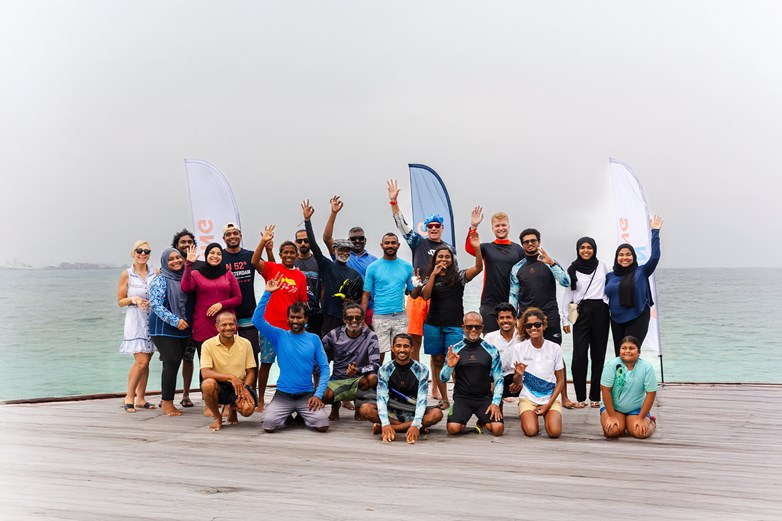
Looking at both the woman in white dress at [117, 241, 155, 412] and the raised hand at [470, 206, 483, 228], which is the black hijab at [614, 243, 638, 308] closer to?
the raised hand at [470, 206, 483, 228]

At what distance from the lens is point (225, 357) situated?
19.5 ft

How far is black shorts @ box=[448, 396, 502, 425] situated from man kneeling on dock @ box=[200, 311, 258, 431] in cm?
153

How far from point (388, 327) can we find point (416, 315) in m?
0.57

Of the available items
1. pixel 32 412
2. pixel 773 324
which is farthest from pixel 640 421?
pixel 773 324

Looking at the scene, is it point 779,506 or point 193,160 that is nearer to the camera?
point 779,506

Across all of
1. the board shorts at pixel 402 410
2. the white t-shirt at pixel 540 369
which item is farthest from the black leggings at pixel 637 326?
the board shorts at pixel 402 410

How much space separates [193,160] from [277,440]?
387 cm

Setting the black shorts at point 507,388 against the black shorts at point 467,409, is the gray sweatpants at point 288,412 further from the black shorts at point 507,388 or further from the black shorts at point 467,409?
the black shorts at point 507,388

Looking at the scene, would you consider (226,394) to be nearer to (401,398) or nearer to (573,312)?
(401,398)

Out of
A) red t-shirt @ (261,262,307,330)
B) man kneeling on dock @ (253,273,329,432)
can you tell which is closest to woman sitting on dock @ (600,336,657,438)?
man kneeling on dock @ (253,273,329,432)

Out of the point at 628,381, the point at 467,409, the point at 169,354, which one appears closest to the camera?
the point at 628,381

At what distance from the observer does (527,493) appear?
411 centimetres

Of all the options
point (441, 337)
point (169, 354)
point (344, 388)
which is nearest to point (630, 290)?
point (441, 337)

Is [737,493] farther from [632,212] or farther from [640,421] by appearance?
[632,212]
